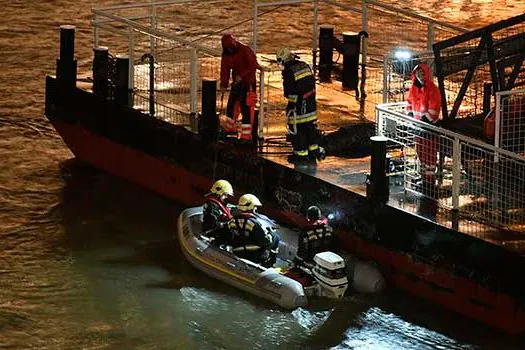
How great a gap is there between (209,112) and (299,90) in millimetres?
1667

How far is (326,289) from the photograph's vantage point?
17.1m

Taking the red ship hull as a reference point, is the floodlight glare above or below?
above

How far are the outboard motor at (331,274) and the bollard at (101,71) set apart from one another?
19.1 feet

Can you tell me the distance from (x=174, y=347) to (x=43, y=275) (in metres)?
2.63

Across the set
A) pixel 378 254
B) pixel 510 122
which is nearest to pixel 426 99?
pixel 510 122

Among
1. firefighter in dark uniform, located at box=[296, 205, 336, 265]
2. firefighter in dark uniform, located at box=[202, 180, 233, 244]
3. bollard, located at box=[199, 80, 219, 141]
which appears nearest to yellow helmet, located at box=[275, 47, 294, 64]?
bollard, located at box=[199, 80, 219, 141]

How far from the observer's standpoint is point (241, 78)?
19469mm

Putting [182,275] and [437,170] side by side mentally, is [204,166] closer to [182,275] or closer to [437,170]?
[182,275]

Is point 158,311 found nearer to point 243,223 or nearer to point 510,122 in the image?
point 243,223

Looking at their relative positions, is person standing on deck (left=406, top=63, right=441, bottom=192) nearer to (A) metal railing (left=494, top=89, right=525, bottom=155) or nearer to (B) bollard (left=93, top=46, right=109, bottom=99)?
(A) metal railing (left=494, top=89, right=525, bottom=155)

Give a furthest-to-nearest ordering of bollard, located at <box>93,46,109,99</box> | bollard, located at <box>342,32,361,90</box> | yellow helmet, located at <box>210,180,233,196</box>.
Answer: bollard, located at <box>342,32,361,90</box>, bollard, located at <box>93,46,109,99</box>, yellow helmet, located at <box>210,180,233,196</box>

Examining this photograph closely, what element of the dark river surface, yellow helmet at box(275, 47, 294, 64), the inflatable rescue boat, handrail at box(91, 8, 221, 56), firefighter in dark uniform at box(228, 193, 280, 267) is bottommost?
the dark river surface

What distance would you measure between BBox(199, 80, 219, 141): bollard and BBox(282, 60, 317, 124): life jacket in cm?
130

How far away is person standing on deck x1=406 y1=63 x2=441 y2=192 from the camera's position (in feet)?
57.8
